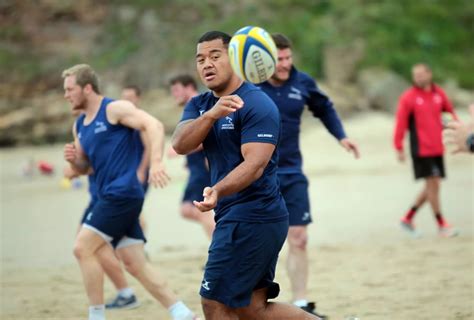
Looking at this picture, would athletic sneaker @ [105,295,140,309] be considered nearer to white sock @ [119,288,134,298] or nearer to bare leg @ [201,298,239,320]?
white sock @ [119,288,134,298]

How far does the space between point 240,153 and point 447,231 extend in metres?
6.70

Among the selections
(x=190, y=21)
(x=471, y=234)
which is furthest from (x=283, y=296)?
(x=190, y=21)

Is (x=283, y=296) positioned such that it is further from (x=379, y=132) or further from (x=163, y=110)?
(x=163, y=110)

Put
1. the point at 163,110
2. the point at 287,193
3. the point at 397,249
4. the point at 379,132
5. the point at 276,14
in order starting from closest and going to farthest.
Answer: the point at 287,193 < the point at 397,249 < the point at 379,132 < the point at 163,110 < the point at 276,14

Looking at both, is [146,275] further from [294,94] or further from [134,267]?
[294,94]

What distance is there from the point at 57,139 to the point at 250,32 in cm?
2109

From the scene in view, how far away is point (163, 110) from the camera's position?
2494 centimetres

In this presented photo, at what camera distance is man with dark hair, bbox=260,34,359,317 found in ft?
25.1

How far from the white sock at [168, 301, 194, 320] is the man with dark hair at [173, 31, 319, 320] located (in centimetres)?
183

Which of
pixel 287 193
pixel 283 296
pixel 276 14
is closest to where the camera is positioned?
pixel 287 193

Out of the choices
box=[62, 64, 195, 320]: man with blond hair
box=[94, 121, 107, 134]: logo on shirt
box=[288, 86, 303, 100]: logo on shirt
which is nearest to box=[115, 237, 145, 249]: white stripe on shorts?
box=[62, 64, 195, 320]: man with blond hair

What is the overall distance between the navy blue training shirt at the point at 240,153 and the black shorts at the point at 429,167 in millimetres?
6472

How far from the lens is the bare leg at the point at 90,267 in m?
7.13

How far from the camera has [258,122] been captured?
17.2ft
